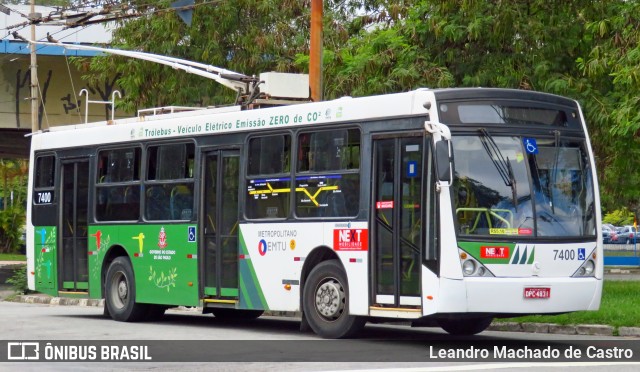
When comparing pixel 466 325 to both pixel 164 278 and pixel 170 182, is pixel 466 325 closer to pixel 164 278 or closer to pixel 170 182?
pixel 164 278

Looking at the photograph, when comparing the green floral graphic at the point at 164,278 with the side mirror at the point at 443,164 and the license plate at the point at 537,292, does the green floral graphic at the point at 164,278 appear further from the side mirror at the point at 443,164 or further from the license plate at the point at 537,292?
the license plate at the point at 537,292

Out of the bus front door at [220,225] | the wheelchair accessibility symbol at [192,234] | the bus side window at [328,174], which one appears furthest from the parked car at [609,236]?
the bus side window at [328,174]

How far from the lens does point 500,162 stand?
14.7 metres

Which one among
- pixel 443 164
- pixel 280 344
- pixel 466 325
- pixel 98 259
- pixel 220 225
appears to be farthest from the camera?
pixel 98 259

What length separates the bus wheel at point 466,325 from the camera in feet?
55.2

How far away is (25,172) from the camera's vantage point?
81.9m

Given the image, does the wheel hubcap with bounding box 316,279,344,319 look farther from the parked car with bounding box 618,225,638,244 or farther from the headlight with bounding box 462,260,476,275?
the parked car with bounding box 618,225,638,244

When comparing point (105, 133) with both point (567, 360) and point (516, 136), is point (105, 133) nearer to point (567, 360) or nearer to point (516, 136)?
point (516, 136)

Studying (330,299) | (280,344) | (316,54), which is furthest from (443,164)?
(316,54)

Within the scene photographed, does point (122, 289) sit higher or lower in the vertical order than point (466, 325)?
higher

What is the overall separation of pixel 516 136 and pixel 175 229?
625 centimetres

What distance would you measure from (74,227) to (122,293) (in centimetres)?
168

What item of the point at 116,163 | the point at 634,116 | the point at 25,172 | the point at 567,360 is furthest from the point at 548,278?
the point at 25,172

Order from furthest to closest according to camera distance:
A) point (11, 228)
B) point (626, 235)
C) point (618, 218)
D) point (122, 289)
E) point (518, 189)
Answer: point (618, 218), point (626, 235), point (11, 228), point (122, 289), point (518, 189)
